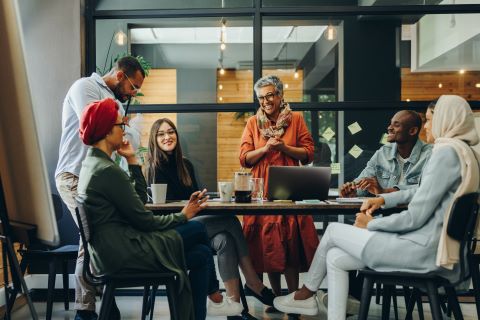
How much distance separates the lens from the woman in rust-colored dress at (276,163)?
11.1ft

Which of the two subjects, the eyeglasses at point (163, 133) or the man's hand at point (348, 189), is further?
the eyeglasses at point (163, 133)

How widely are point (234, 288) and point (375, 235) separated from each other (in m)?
1.12

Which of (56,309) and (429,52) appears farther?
(429,52)

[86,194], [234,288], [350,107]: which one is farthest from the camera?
[350,107]

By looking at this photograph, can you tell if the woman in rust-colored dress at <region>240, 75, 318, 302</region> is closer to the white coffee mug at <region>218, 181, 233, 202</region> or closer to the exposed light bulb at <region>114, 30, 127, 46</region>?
the white coffee mug at <region>218, 181, 233, 202</region>

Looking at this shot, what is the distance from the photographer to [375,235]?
2352 mm

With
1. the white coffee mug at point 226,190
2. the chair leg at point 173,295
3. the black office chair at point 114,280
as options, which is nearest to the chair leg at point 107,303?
the black office chair at point 114,280

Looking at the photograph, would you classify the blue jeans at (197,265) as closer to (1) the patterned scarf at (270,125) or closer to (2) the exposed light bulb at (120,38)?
(1) the patterned scarf at (270,125)

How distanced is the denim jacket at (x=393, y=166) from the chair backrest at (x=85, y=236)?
1.75 metres

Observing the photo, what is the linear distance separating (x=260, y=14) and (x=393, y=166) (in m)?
1.71

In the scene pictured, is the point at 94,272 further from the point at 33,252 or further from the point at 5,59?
the point at 5,59

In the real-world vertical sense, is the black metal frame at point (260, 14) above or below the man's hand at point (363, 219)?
above

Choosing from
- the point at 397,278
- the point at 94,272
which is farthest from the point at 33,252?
the point at 397,278

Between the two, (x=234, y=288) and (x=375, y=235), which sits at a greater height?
(x=375, y=235)
